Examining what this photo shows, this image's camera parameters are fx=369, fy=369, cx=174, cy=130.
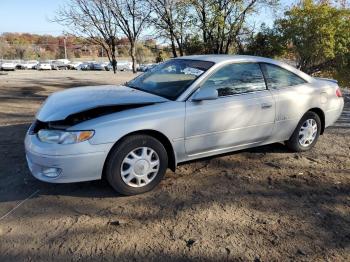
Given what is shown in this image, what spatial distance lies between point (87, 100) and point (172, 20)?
746cm

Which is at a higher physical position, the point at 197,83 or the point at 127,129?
the point at 197,83

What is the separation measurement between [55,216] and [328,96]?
412 centimetres

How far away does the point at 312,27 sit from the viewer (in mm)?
11914

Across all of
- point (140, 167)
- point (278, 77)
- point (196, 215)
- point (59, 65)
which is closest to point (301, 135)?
point (278, 77)

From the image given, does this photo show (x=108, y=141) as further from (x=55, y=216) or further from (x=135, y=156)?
(x=55, y=216)

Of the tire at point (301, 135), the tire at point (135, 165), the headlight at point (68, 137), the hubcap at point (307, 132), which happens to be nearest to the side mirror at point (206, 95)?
the tire at point (135, 165)

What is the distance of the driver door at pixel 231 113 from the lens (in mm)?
4180

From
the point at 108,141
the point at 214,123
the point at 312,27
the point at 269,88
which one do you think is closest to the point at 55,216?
the point at 108,141

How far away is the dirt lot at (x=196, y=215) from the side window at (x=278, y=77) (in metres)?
1.03

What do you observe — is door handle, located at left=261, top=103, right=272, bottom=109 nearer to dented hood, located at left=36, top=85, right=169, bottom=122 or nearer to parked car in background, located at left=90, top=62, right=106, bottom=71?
dented hood, located at left=36, top=85, right=169, bottom=122

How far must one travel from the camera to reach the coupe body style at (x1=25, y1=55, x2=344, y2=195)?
3.62 metres

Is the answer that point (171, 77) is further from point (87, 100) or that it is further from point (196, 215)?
point (196, 215)

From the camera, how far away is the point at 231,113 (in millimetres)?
4391

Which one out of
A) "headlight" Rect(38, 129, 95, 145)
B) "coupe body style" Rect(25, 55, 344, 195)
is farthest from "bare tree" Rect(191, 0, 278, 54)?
"headlight" Rect(38, 129, 95, 145)
